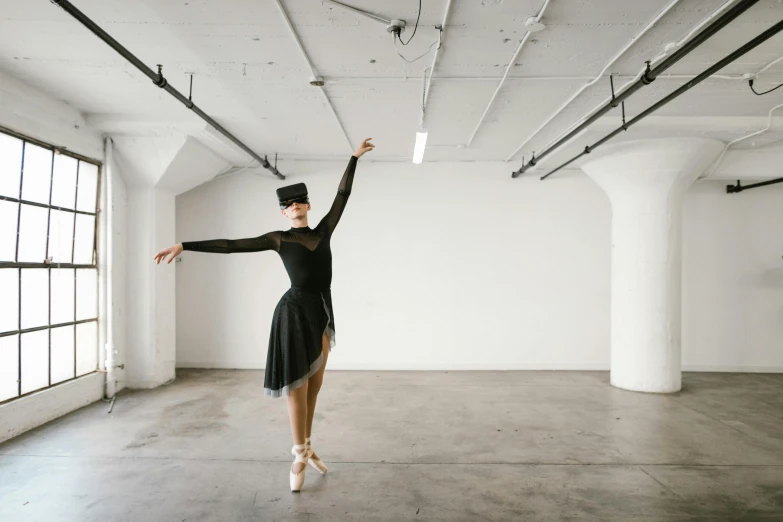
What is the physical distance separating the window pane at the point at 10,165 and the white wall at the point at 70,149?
0.12m

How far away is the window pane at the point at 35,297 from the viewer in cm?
394

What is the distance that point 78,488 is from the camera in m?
2.84

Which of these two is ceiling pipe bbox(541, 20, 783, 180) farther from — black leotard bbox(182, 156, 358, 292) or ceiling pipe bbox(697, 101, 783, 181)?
black leotard bbox(182, 156, 358, 292)

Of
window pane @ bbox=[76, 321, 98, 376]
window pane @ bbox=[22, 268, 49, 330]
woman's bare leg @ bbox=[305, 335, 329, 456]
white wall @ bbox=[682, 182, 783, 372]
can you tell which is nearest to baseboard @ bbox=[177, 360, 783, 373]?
white wall @ bbox=[682, 182, 783, 372]

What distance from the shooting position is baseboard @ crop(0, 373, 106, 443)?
3660 millimetres

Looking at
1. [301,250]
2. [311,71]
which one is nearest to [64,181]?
[311,71]

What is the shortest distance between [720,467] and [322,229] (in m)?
3.25

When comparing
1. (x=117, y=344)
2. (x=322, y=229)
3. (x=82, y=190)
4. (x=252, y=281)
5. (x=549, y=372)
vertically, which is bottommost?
(x=549, y=372)

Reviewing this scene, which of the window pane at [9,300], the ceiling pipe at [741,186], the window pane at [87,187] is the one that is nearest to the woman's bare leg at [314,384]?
the window pane at [9,300]

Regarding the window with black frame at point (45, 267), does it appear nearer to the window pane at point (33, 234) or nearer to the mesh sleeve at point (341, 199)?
the window pane at point (33, 234)

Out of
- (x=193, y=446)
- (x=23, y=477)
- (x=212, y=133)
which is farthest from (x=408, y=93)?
(x=23, y=477)

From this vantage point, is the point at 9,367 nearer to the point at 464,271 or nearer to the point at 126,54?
the point at 126,54

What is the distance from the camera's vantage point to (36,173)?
161 inches

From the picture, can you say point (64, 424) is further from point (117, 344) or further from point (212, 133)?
point (212, 133)
